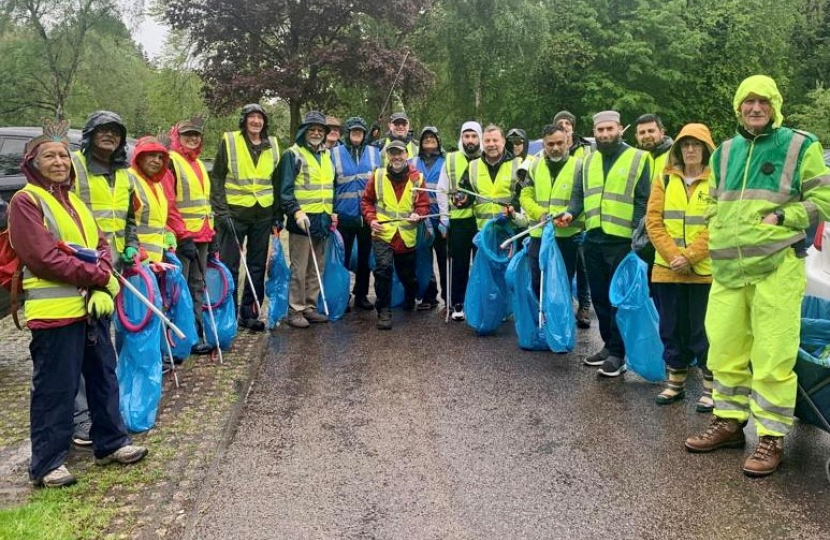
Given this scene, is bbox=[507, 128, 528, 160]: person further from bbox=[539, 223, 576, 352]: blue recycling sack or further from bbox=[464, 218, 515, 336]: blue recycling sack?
bbox=[539, 223, 576, 352]: blue recycling sack

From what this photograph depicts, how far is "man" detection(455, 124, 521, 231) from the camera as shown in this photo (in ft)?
22.2

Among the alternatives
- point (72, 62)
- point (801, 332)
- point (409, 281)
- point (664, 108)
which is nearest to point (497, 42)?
point (664, 108)

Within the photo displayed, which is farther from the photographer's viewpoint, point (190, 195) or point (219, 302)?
point (219, 302)

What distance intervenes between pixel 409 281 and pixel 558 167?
2115 millimetres

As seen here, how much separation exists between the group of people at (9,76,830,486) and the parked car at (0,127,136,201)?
247 centimetres

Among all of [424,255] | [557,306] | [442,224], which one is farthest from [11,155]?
[557,306]

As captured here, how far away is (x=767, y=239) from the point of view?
3676mm

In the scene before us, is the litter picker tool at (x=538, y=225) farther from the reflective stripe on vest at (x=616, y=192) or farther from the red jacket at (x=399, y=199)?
the red jacket at (x=399, y=199)

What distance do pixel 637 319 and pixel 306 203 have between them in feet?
11.0

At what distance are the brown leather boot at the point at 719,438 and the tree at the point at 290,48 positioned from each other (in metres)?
15.8

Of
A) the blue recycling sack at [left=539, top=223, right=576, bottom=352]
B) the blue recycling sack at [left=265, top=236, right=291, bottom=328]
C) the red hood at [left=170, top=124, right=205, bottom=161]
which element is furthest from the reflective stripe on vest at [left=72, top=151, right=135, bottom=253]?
the blue recycling sack at [left=539, top=223, right=576, bottom=352]

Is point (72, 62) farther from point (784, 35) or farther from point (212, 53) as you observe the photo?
point (784, 35)

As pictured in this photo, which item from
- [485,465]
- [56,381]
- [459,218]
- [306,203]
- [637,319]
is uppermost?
[306,203]

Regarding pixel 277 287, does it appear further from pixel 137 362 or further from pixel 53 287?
pixel 53 287
